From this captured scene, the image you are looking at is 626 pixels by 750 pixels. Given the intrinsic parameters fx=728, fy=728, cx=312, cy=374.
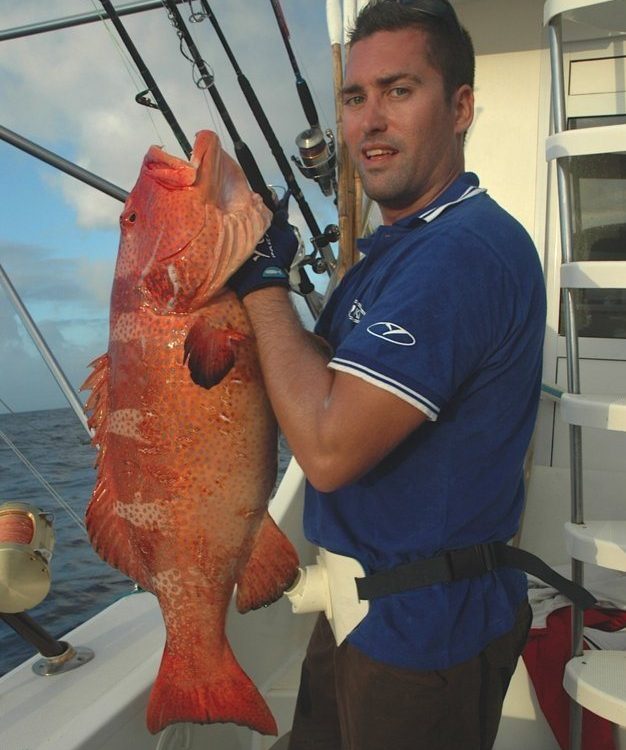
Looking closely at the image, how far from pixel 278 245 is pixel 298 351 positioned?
0.89 feet

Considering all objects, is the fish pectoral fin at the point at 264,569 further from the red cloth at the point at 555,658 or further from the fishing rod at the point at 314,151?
the fishing rod at the point at 314,151

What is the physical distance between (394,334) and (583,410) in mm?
902

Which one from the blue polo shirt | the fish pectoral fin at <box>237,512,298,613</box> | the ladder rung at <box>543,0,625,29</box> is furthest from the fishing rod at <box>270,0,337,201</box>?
the fish pectoral fin at <box>237,512,298,613</box>

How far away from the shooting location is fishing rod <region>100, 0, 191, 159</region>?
150 inches

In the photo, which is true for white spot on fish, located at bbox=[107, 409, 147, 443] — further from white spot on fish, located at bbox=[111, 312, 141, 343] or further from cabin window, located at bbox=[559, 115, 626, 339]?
cabin window, located at bbox=[559, 115, 626, 339]

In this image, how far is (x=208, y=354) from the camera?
1591 millimetres

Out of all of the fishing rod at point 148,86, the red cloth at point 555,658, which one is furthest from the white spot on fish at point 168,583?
the fishing rod at point 148,86

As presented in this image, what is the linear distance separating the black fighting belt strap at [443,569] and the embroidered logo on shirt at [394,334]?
53cm

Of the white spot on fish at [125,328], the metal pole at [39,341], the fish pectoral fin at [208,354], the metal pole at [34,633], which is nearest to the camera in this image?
the fish pectoral fin at [208,354]

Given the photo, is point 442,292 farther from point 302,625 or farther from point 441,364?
point 302,625

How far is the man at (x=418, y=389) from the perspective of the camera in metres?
1.44

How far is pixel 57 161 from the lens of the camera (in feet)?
12.8

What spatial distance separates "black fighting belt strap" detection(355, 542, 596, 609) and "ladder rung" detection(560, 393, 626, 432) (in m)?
0.50

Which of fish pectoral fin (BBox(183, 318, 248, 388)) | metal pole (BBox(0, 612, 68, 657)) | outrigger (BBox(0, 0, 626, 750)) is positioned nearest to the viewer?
fish pectoral fin (BBox(183, 318, 248, 388))
